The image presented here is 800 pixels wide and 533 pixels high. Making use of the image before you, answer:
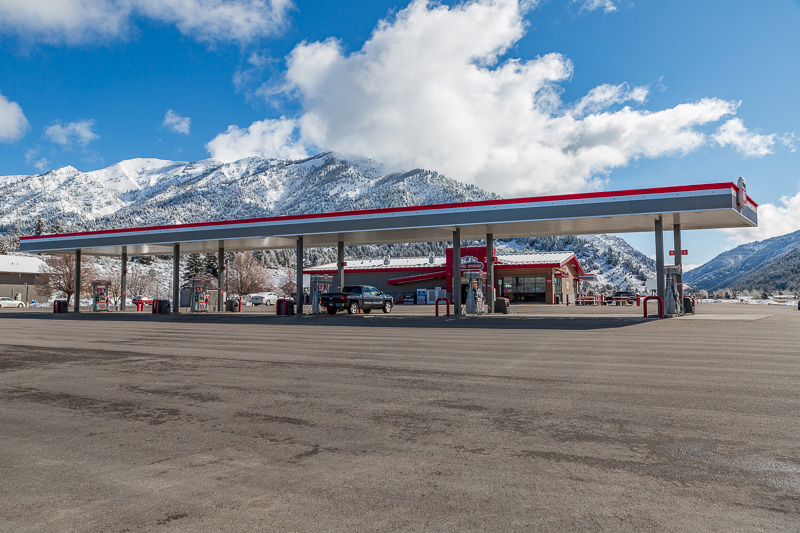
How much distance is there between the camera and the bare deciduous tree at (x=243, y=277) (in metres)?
89.8

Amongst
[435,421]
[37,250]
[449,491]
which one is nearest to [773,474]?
[449,491]

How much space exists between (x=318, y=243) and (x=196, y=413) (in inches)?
1348

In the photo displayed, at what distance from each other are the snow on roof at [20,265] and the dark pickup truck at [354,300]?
56566mm

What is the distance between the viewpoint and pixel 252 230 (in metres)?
35.2

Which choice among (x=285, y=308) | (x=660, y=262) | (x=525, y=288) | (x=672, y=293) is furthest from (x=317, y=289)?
(x=525, y=288)

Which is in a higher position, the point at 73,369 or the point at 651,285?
the point at 651,285

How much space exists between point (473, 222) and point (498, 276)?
94.4 feet

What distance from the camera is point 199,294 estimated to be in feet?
129

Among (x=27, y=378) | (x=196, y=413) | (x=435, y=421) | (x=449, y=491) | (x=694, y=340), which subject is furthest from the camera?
(x=694, y=340)

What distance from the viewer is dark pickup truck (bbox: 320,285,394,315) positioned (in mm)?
33531

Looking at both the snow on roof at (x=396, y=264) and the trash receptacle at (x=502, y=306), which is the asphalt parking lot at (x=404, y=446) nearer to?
the trash receptacle at (x=502, y=306)

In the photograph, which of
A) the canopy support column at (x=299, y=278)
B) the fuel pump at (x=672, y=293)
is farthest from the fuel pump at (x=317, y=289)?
the fuel pump at (x=672, y=293)

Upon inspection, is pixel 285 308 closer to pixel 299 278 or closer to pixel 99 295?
pixel 299 278

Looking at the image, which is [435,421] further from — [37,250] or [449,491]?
[37,250]
